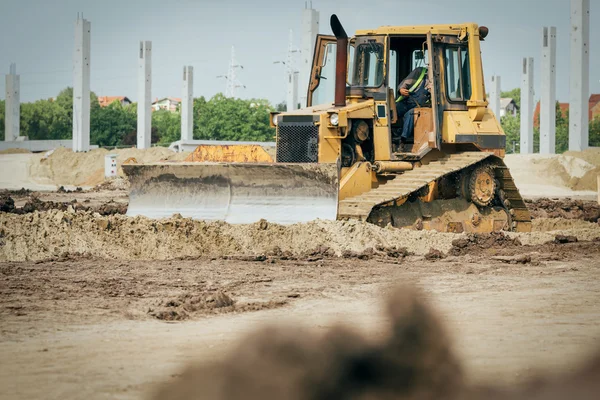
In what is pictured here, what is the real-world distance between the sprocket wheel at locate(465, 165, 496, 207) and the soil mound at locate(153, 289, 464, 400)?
8659 millimetres

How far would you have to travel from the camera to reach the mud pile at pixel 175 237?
11.5m

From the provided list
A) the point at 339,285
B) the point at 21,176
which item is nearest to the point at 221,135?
the point at 21,176

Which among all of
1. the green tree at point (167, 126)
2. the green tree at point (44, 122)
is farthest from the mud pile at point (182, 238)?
the green tree at point (167, 126)

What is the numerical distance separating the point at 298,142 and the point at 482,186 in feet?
10.1

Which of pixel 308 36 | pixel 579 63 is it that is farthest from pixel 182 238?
pixel 579 63

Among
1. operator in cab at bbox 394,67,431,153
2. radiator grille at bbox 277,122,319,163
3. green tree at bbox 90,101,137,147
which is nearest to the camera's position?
radiator grille at bbox 277,122,319,163

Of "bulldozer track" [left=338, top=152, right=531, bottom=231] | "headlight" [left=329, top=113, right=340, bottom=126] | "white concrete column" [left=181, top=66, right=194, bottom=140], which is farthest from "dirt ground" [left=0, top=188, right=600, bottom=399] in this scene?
"white concrete column" [left=181, top=66, right=194, bottom=140]

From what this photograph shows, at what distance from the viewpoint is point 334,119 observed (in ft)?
44.2

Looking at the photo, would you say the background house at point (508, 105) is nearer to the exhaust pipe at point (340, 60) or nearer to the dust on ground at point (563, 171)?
the dust on ground at point (563, 171)

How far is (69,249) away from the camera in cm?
1144

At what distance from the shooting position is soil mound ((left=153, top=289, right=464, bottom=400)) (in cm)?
466

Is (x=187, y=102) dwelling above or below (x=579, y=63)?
below

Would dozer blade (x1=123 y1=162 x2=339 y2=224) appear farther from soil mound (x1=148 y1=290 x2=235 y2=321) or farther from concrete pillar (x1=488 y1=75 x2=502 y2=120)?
concrete pillar (x1=488 y1=75 x2=502 y2=120)

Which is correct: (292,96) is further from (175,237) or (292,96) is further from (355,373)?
(355,373)
